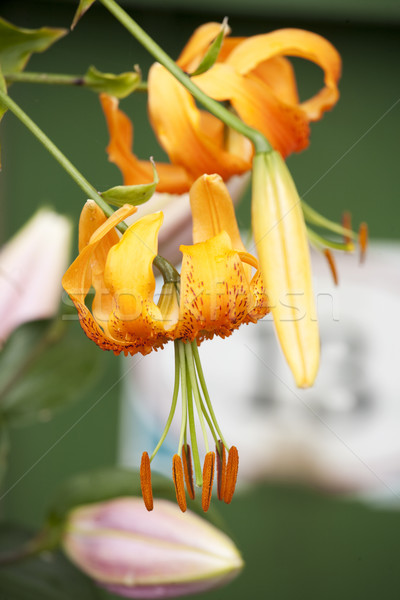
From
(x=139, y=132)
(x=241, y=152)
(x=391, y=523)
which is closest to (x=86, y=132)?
(x=139, y=132)

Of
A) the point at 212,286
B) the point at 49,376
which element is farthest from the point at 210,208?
the point at 49,376

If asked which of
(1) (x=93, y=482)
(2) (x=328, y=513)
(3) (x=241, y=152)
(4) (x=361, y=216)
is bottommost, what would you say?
(2) (x=328, y=513)

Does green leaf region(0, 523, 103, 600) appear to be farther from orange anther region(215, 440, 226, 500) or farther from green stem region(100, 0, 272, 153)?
green stem region(100, 0, 272, 153)

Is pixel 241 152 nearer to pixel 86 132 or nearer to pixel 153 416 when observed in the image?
pixel 86 132

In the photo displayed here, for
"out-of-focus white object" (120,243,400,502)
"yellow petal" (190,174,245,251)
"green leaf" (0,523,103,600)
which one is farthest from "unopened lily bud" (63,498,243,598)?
"out-of-focus white object" (120,243,400,502)

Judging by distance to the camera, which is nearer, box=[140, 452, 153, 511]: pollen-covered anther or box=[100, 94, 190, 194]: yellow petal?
box=[140, 452, 153, 511]: pollen-covered anther
